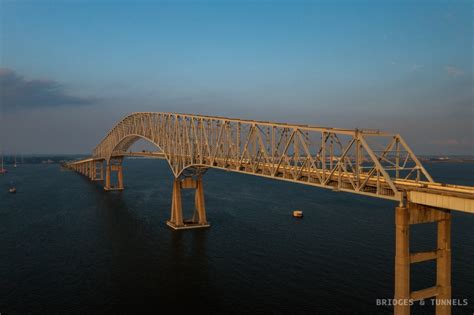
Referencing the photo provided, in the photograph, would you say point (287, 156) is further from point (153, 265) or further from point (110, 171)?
point (110, 171)

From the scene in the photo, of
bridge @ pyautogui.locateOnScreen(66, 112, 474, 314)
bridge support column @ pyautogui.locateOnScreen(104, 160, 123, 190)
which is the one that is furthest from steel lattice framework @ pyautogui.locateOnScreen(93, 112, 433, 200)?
bridge support column @ pyautogui.locateOnScreen(104, 160, 123, 190)

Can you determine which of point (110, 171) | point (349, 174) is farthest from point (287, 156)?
A: point (110, 171)

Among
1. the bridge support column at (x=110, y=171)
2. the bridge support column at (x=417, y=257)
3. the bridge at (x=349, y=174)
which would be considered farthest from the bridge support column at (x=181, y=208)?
the bridge support column at (x=110, y=171)

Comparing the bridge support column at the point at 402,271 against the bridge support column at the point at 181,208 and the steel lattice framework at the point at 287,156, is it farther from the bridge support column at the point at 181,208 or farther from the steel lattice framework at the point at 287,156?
the bridge support column at the point at 181,208

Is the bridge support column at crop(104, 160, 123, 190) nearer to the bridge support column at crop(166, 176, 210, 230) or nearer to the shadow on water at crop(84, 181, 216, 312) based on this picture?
the shadow on water at crop(84, 181, 216, 312)

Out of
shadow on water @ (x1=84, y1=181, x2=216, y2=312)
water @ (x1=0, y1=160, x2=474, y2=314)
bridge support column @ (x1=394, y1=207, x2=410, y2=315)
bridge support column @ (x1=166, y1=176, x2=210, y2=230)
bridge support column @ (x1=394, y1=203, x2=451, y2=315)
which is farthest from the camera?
bridge support column @ (x1=166, y1=176, x2=210, y2=230)

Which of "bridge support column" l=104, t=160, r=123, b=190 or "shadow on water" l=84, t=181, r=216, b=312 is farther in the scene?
"bridge support column" l=104, t=160, r=123, b=190
